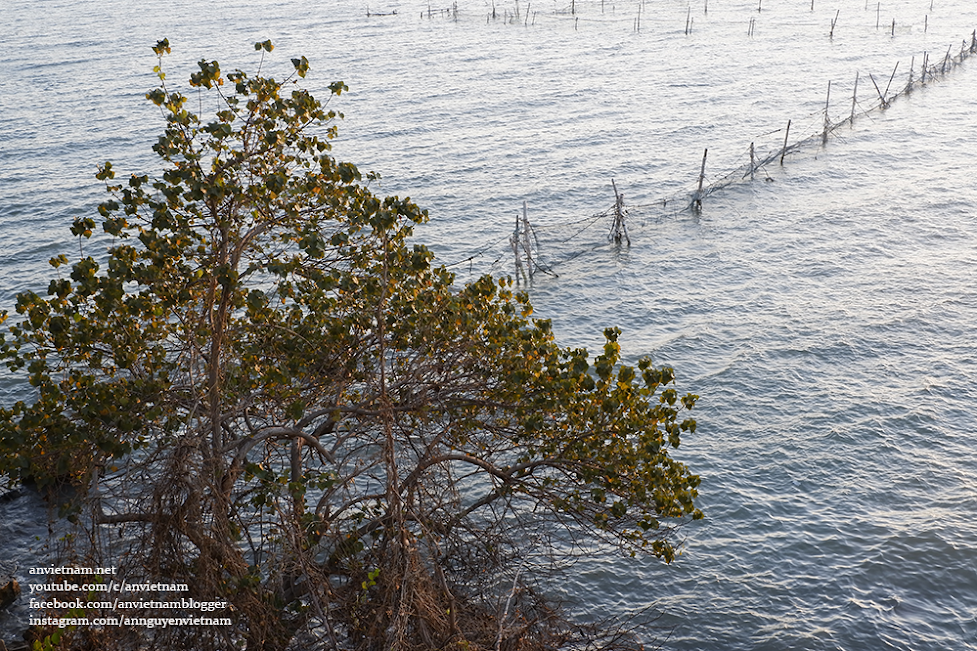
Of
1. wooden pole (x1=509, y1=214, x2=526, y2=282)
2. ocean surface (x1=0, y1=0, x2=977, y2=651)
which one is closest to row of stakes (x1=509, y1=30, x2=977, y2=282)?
wooden pole (x1=509, y1=214, x2=526, y2=282)

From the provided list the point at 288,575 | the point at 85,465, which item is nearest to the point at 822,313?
the point at 288,575

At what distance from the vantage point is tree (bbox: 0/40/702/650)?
14773 millimetres

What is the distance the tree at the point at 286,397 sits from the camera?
14.8 m

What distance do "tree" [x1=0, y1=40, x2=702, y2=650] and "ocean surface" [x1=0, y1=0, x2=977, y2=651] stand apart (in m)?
8.62

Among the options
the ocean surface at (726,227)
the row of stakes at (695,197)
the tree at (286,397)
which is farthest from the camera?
the row of stakes at (695,197)

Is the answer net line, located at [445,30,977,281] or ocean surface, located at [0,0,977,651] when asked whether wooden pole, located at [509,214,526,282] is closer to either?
net line, located at [445,30,977,281]

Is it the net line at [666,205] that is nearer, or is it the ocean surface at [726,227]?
the ocean surface at [726,227]

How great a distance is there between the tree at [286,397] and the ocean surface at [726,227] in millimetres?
8621

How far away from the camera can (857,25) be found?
10075 centimetres

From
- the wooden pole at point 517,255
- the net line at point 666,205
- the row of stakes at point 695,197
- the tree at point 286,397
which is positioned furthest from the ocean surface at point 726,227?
the tree at point 286,397

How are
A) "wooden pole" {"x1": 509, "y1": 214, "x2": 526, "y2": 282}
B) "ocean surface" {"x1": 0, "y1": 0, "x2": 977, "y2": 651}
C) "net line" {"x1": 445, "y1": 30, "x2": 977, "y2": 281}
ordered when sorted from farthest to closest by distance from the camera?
"net line" {"x1": 445, "y1": 30, "x2": 977, "y2": 281}
"wooden pole" {"x1": 509, "y1": 214, "x2": 526, "y2": 282}
"ocean surface" {"x1": 0, "y1": 0, "x2": 977, "y2": 651}

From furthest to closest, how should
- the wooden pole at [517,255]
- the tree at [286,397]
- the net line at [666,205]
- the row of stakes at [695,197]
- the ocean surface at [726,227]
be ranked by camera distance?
the net line at [666,205], the row of stakes at [695,197], the wooden pole at [517,255], the ocean surface at [726,227], the tree at [286,397]

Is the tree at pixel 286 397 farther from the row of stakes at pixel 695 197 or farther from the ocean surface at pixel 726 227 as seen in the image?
the row of stakes at pixel 695 197

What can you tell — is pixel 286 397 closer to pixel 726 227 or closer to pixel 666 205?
pixel 726 227
